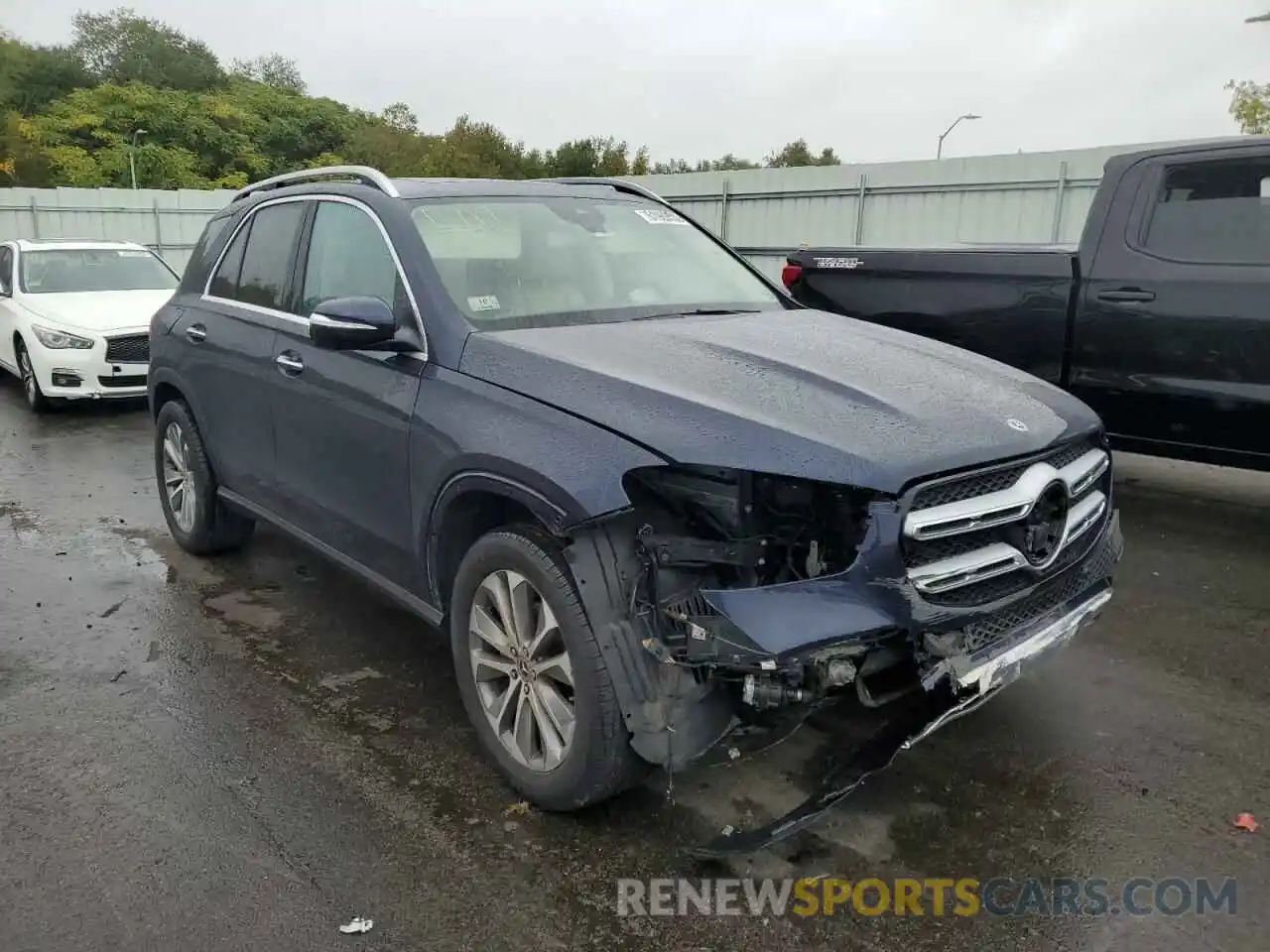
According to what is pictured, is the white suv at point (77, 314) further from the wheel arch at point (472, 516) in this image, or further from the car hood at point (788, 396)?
the car hood at point (788, 396)

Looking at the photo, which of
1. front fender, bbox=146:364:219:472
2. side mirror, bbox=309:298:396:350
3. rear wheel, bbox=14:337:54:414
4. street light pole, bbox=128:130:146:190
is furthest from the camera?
street light pole, bbox=128:130:146:190

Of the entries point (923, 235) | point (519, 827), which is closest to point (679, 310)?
point (519, 827)

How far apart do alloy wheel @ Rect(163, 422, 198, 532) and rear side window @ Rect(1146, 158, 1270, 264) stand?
17.7 feet

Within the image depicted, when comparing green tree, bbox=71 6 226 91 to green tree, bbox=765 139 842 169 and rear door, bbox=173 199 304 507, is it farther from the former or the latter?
rear door, bbox=173 199 304 507

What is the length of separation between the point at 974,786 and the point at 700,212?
1545 cm

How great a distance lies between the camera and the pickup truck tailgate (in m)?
5.99

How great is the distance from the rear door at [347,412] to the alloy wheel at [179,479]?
3.97 ft

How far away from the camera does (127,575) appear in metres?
5.25

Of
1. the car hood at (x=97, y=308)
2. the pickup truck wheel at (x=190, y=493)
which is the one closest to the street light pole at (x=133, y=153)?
the car hood at (x=97, y=308)

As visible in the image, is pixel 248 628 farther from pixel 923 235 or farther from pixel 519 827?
pixel 923 235

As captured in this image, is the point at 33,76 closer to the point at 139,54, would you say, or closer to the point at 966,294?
the point at 139,54

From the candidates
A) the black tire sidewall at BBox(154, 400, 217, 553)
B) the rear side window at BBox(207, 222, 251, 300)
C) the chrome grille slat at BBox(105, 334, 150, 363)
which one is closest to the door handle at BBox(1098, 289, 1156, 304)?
the rear side window at BBox(207, 222, 251, 300)

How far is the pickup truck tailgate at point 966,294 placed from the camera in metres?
5.99

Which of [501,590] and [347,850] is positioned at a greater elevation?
[501,590]
